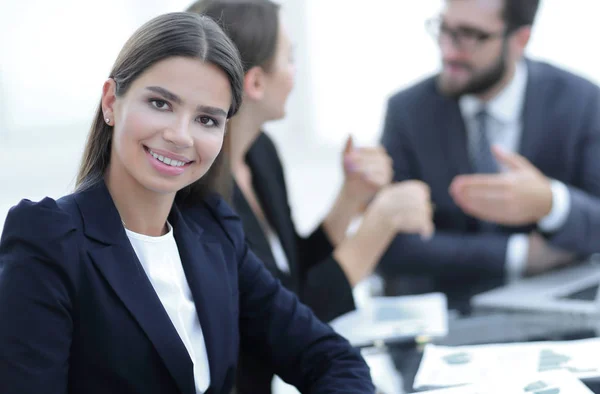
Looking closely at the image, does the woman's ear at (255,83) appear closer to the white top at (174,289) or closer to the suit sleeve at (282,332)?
the suit sleeve at (282,332)

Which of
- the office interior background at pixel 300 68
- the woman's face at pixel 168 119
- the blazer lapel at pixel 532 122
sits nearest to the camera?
the woman's face at pixel 168 119

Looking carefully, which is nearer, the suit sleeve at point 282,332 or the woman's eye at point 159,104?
the woman's eye at point 159,104

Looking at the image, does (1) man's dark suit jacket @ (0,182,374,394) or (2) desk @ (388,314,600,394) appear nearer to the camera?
(1) man's dark suit jacket @ (0,182,374,394)

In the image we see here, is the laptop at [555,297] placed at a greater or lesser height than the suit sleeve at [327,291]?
lesser

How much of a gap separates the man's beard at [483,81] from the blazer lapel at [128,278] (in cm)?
171

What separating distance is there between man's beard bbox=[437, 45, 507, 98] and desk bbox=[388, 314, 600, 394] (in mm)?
1044

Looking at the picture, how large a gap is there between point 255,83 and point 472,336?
29.1 inches

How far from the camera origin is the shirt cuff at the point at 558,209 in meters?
2.31

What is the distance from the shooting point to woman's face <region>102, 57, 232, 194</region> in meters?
1.17

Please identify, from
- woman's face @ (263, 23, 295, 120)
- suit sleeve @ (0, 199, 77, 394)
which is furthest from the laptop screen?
suit sleeve @ (0, 199, 77, 394)

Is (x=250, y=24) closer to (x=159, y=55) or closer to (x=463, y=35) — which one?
(x=159, y=55)

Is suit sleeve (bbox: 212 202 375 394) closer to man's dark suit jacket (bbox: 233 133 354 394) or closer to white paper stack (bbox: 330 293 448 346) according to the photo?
man's dark suit jacket (bbox: 233 133 354 394)

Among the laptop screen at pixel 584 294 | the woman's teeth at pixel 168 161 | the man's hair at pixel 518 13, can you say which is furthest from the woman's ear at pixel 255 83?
the man's hair at pixel 518 13

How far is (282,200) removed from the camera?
2143 millimetres
